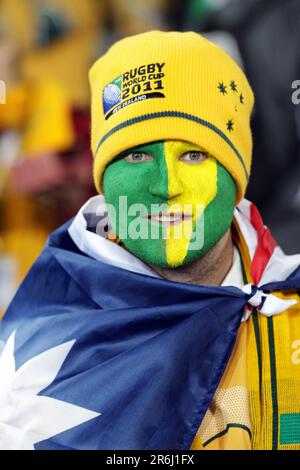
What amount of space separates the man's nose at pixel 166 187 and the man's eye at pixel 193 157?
2.9 inches

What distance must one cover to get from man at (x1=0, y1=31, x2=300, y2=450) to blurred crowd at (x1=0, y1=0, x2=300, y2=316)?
151 cm

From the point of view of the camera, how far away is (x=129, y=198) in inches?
73.5

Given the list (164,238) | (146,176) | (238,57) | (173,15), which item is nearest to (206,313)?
(164,238)

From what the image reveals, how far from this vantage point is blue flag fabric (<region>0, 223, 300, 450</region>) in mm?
1808

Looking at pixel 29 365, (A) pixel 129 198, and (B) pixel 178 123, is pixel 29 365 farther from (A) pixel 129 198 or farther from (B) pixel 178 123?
(B) pixel 178 123

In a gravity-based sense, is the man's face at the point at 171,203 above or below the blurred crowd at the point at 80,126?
below

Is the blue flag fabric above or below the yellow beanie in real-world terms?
below

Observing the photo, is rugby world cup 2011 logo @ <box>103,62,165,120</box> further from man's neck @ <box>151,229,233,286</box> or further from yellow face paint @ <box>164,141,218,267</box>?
man's neck @ <box>151,229,233,286</box>

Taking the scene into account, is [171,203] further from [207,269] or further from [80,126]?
[80,126]

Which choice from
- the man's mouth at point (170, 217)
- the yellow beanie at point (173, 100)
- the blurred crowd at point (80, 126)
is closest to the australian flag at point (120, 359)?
the man's mouth at point (170, 217)

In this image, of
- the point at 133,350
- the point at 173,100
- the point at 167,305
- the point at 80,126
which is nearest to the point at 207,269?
the point at 167,305

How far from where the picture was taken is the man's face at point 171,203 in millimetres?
1837

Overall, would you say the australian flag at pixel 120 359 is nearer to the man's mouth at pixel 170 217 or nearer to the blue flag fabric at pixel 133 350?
the blue flag fabric at pixel 133 350

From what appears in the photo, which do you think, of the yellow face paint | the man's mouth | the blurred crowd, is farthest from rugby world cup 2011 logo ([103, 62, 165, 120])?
the blurred crowd
